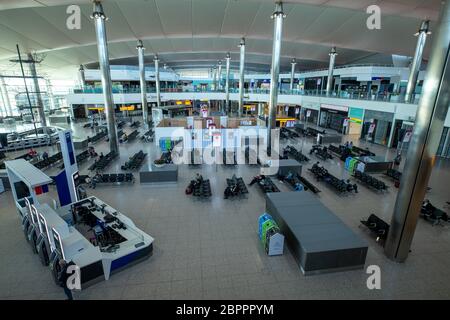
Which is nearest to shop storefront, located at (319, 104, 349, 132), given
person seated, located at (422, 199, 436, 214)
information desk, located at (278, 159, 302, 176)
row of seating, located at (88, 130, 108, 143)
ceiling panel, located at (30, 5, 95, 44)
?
information desk, located at (278, 159, 302, 176)

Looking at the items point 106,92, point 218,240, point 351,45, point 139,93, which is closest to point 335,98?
point 351,45

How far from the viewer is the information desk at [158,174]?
12.1 m

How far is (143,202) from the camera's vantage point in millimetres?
10141

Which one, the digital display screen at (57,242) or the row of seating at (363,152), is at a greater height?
the digital display screen at (57,242)

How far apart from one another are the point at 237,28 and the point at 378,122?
616 inches

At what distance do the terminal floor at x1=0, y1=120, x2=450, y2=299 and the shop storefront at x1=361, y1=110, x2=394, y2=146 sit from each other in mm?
11417

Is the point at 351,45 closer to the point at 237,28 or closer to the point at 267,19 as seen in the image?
the point at 267,19

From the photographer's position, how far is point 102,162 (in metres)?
14.3

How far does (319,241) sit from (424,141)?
3.53 m

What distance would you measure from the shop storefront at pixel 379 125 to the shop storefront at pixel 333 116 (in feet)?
9.57

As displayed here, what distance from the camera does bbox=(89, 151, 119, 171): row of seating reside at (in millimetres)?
13789
